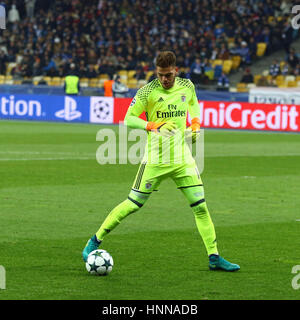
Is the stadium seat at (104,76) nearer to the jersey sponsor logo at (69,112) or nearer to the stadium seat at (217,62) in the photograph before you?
the jersey sponsor logo at (69,112)

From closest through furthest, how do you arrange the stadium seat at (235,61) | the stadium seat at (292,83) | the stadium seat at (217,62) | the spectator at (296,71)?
the stadium seat at (292,83)
the spectator at (296,71)
the stadium seat at (217,62)
the stadium seat at (235,61)

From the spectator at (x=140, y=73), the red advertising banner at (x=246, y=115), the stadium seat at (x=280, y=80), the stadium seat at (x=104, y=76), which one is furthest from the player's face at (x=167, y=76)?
the stadium seat at (x=104, y=76)

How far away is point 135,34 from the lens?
4116 centimetres

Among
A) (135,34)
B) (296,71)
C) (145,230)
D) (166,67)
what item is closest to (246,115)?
(296,71)

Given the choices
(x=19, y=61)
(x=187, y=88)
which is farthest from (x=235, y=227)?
(x=19, y=61)

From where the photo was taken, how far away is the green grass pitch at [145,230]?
7.38m

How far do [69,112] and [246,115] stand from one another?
8.11 metres

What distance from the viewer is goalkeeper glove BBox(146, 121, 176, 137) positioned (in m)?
8.04

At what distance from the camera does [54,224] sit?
1087cm

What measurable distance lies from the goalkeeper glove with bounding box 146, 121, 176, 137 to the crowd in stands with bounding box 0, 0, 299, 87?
27.3 m

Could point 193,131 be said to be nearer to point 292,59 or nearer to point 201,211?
point 201,211

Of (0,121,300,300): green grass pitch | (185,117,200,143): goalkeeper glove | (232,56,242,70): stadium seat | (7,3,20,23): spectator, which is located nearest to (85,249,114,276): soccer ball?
(0,121,300,300): green grass pitch
